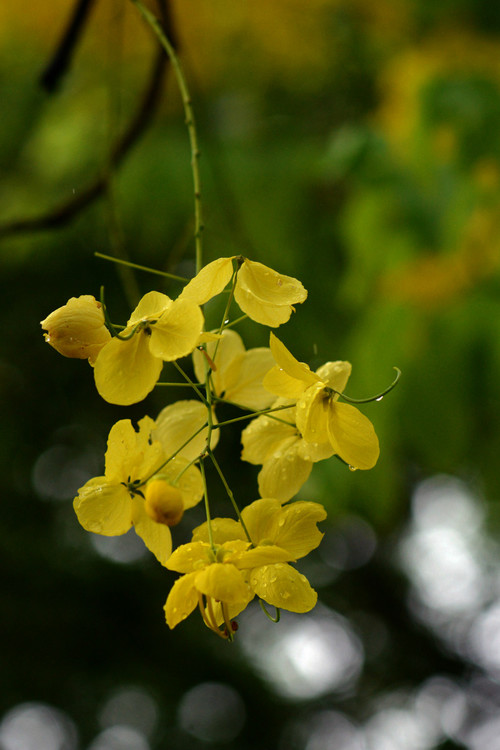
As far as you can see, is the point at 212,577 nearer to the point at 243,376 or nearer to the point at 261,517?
the point at 261,517

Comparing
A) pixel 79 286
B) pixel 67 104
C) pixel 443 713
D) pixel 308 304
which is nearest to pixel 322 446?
pixel 308 304

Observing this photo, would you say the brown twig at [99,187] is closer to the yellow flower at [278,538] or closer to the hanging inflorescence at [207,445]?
the hanging inflorescence at [207,445]

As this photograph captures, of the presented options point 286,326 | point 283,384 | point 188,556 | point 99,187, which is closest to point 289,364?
point 283,384

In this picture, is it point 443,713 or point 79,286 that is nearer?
point 79,286

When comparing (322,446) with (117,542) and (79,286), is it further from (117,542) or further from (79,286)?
(117,542)

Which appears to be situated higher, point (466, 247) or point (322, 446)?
point (322, 446)

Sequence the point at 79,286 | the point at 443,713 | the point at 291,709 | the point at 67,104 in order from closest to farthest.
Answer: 1. the point at 67,104
2. the point at 79,286
3. the point at 291,709
4. the point at 443,713

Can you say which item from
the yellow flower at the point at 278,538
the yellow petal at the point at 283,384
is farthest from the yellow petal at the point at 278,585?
the yellow petal at the point at 283,384

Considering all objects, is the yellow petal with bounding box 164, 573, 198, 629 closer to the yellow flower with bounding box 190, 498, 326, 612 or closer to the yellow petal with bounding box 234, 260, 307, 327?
the yellow flower with bounding box 190, 498, 326, 612
